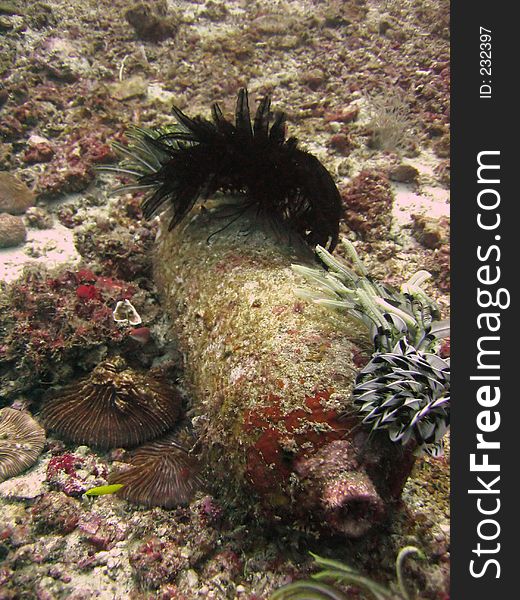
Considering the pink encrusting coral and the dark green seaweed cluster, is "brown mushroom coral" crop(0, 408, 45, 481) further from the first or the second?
the dark green seaweed cluster

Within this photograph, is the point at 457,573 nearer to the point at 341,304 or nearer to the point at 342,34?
the point at 341,304

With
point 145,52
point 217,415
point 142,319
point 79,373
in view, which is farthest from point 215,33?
point 217,415

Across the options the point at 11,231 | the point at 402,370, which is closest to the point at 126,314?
the point at 11,231

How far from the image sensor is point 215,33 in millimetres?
10117

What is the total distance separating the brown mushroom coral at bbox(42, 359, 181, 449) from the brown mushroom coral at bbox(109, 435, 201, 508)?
261 millimetres

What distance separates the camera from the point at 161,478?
3.07 m

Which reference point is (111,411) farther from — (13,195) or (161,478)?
(13,195)

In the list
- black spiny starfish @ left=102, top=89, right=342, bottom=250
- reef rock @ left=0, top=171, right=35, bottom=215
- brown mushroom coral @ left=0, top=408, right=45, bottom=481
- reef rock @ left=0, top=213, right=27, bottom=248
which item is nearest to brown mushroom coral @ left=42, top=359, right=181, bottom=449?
brown mushroom coral @ left=0, top=408, right=45, bottom=481

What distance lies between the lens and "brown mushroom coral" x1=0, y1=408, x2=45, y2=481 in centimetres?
322

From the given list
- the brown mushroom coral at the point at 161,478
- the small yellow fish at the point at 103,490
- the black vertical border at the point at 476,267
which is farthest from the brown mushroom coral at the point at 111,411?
the black vertical border at the point at 476,267

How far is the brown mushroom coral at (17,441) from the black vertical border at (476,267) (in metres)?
3.34

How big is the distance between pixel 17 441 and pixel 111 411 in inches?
32.9

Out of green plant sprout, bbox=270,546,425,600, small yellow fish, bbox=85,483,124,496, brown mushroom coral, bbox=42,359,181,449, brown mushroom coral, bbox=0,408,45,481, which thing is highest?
brown mushroom coral, bbox=42,359,181,449

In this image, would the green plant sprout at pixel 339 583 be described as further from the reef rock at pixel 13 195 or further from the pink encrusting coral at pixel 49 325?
the reef rock at pixel 13 195
